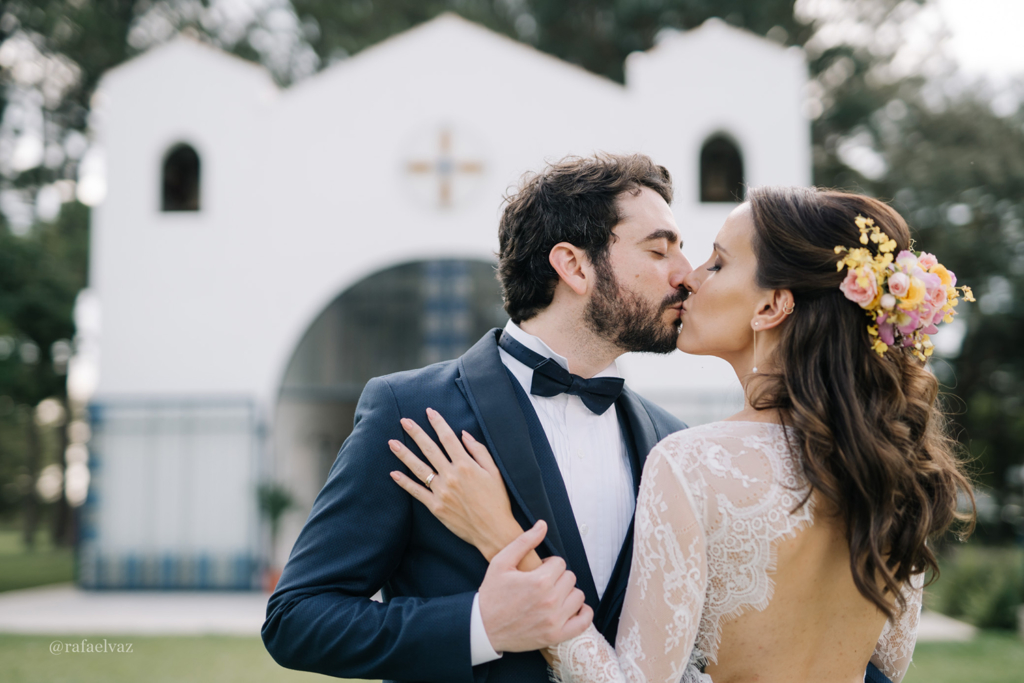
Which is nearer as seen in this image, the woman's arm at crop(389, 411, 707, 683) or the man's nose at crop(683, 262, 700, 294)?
the woman's arm at crop(389, 411, 707, 683)

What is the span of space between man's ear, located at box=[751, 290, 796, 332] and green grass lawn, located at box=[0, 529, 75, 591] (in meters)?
13.8

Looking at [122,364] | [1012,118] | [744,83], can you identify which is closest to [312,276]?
[122,364]

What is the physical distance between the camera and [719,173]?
39.7ft

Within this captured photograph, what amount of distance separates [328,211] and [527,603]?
33.8 ft

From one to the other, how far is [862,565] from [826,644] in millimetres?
257

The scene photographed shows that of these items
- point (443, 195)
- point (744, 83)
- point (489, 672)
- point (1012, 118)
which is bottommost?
point (489, 672)

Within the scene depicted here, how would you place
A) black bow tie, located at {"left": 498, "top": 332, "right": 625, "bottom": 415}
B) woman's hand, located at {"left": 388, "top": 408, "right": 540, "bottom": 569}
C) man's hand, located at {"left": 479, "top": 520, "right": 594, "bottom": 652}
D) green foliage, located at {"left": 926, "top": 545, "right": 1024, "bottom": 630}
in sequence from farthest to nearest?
green foliage, located at {"left": 926, "top": 545, "right": 1024, "bottom": 630}, black bow tie, located at {"left": 498, "top": 332, "right": 625, "bottom": 415}, woman's hand, located at {"left": 388, "top": 408, "right": 540, "bottom": 569}, man's hand, located at {"left": 479, "top": 520, "right": 594, "bottom": 652}

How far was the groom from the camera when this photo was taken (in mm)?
1877

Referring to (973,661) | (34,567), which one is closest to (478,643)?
(973,661)

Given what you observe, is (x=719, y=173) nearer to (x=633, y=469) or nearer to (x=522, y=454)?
(x=633, y=469)

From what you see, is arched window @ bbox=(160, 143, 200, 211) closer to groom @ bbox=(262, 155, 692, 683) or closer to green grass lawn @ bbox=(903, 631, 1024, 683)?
green grass lawn @ bbox=(903, 631, 1024, 683)

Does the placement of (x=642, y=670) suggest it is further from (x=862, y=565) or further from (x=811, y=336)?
(x=811, y=336)

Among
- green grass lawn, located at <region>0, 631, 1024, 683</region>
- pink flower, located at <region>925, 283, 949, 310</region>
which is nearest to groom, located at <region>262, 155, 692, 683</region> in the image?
pink flower, located at <region>925, 283, 949, 310</region>

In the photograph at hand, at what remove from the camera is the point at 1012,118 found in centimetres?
1741
